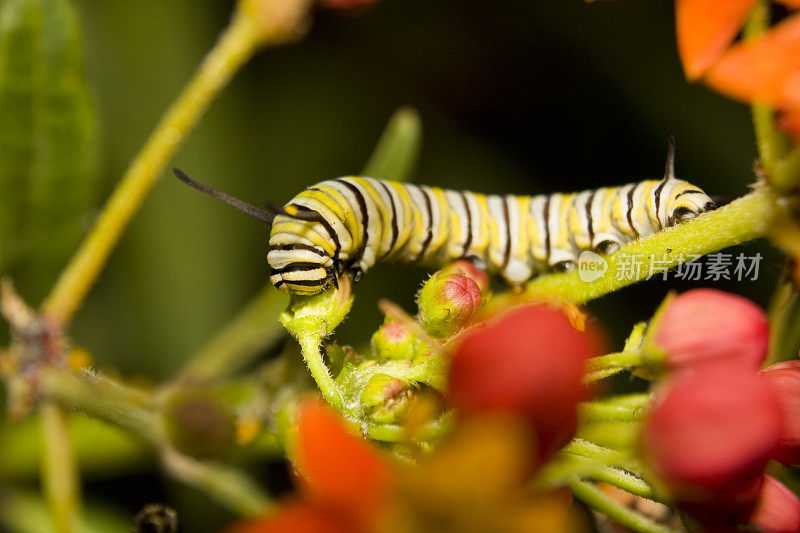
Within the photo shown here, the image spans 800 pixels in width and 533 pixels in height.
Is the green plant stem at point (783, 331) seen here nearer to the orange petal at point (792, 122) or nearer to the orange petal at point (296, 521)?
the orange petal at point (792, 122)

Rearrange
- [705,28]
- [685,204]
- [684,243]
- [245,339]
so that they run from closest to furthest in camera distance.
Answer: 1. [705,28]
2. [684,243]
3. [685,204]
4. [245,339]

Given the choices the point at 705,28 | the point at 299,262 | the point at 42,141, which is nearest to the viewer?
the point at 705,28

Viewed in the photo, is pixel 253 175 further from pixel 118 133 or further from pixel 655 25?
pixel 655 25

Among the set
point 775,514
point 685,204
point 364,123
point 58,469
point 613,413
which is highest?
point 364,123

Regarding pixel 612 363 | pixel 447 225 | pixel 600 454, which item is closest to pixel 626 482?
pixel 600 454

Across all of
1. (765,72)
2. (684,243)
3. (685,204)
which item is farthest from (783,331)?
(765,72)

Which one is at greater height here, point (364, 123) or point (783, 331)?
point (364, 123)

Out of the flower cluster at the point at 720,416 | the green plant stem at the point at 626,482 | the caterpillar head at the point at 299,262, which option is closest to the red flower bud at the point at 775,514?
the flower cluster at the point at 720,416

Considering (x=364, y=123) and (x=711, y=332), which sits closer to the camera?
(x=711, y=332)

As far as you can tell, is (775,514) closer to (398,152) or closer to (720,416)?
(720,416)
